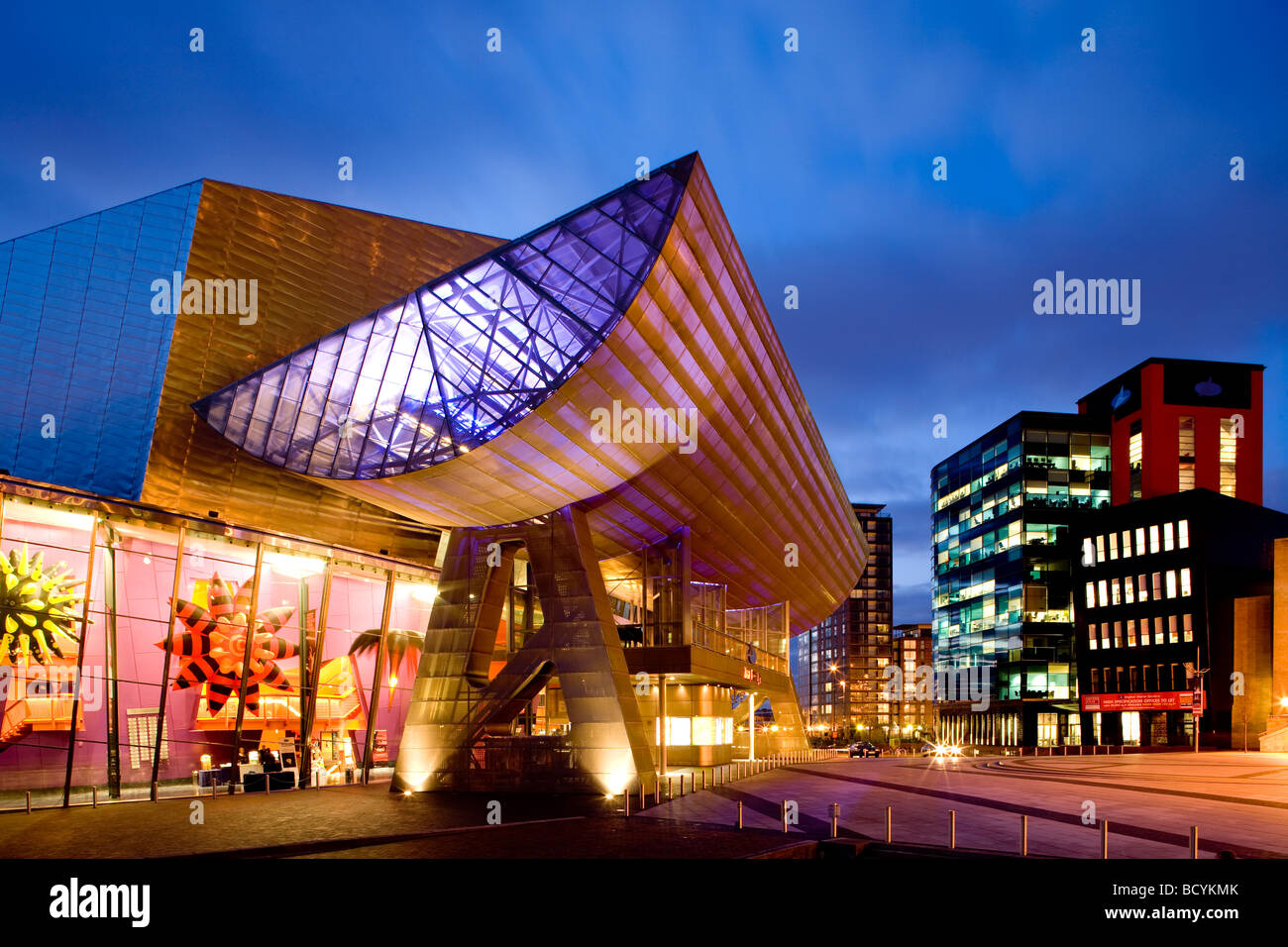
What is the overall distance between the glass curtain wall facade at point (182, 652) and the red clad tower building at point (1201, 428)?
92381mm

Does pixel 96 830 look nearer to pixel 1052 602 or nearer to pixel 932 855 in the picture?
pixel 932 855

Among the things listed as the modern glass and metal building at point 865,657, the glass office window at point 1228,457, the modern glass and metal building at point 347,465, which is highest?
the glass office window at point 1228,457

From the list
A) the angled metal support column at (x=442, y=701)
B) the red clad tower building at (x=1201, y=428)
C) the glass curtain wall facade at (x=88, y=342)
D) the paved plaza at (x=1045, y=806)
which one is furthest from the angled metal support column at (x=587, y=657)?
the red clad tower building at (x=1201, y=428)

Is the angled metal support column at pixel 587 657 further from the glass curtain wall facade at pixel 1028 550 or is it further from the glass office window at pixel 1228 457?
the glass curtain wall facade at pixel 1028 550

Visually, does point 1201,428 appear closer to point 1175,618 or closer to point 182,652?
point 1175,618

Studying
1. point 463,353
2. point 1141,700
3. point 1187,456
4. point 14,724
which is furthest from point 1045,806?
point 1187,456

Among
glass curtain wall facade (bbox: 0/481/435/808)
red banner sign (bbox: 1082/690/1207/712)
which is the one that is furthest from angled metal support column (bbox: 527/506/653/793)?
red banner sign (bbox: 1082/690/1207/712)

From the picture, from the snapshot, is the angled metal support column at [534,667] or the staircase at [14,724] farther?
the angled metal support column at [534,667]

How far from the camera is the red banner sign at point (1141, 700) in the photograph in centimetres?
7779

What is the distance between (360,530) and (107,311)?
41.3ft

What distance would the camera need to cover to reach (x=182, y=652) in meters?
30.7

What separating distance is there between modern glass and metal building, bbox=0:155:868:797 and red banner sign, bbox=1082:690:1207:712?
59354 mm

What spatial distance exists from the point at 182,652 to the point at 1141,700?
269ft

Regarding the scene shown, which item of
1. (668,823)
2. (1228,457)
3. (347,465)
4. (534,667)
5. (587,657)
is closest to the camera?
(668,823)
